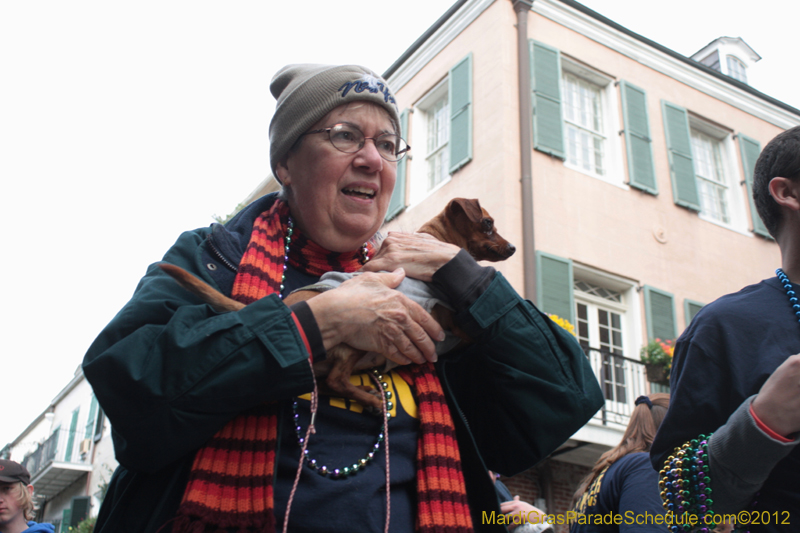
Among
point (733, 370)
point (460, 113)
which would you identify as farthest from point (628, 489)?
point (460, 113)

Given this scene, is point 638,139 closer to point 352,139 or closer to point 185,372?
point 352,139

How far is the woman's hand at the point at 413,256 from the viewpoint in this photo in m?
2.04

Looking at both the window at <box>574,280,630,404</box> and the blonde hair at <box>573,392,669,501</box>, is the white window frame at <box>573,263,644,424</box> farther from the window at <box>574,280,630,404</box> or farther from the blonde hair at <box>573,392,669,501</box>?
the blonde hair at <box>573,392,669,501</box>

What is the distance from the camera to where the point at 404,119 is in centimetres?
1343

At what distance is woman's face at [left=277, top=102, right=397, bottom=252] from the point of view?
2160 mm

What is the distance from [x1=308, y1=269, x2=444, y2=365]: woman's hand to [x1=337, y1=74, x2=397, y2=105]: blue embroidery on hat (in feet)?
2.10

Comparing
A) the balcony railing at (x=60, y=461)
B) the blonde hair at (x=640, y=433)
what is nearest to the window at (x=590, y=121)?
the blonde hair at (x=640, y=433)

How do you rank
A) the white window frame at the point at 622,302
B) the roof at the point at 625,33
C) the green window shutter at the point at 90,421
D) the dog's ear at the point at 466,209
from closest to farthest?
the dog's ear at the point at 466,209 < the white window frame at the point at 622,302 < the roof at the point at 625,33 < the green window shutter at the point at 90,421

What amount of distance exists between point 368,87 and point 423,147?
36.3ft

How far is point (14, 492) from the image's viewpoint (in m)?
5.14

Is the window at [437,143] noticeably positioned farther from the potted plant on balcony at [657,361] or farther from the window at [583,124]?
the potted plant on balcony at [657,361]

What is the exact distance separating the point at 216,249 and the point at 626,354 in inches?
400

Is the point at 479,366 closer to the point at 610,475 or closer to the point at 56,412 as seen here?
the point at 610,475

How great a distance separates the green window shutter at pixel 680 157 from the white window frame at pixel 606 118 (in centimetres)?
110
